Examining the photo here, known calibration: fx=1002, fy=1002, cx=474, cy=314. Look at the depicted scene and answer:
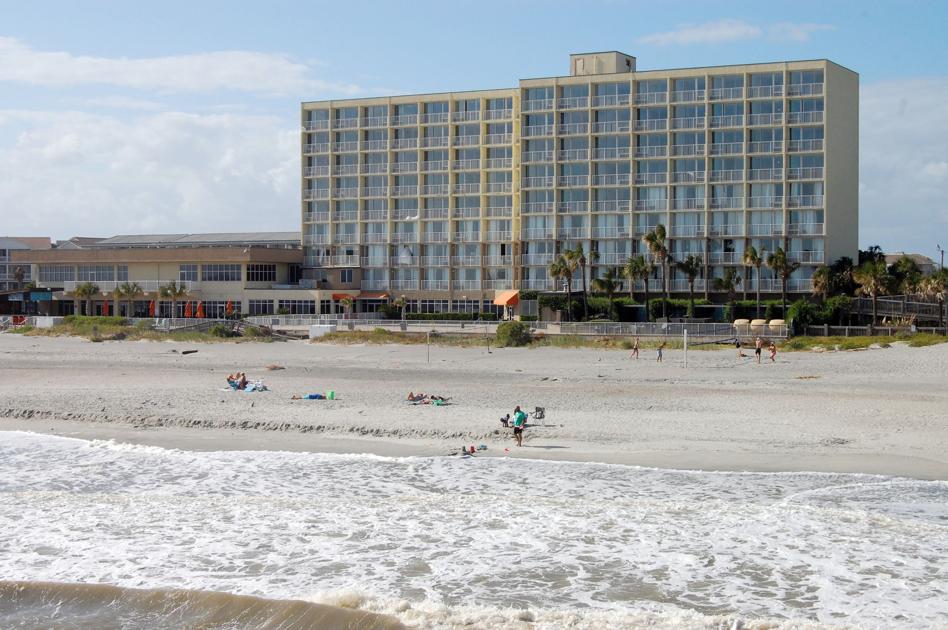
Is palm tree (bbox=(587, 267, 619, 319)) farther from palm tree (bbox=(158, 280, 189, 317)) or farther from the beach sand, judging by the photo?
palm tree (bbox=(158, 280, 189, 317))

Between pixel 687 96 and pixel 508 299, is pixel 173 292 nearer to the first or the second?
pixel 508 299

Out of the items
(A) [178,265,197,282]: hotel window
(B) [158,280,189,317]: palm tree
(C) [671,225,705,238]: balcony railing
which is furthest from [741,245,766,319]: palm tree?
(A) [178,265,197,282]: hotel window

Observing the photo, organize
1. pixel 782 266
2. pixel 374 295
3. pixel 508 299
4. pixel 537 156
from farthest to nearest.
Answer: pixel 374 295, pixel 537 156, pixel 508 299, pixel 782 266

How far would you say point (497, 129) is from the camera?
85.3 m

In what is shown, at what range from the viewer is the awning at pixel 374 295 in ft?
287

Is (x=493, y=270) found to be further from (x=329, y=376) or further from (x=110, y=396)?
(x=110, y=396)

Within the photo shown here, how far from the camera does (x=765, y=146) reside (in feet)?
251

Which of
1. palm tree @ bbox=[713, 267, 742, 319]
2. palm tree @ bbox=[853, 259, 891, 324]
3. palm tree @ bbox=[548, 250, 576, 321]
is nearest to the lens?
palm tree @ bbox=[853, 259, 891, 324]

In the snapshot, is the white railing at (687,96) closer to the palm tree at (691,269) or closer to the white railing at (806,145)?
the white railing at (806,145)

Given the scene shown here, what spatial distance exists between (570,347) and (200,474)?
120 feet

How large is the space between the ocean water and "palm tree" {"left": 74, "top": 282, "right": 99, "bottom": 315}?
65.0 metres

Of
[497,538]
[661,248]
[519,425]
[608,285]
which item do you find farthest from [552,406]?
[608,285]

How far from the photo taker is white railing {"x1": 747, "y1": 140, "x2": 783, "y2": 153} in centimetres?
7625

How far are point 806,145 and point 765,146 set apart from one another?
2.98m
